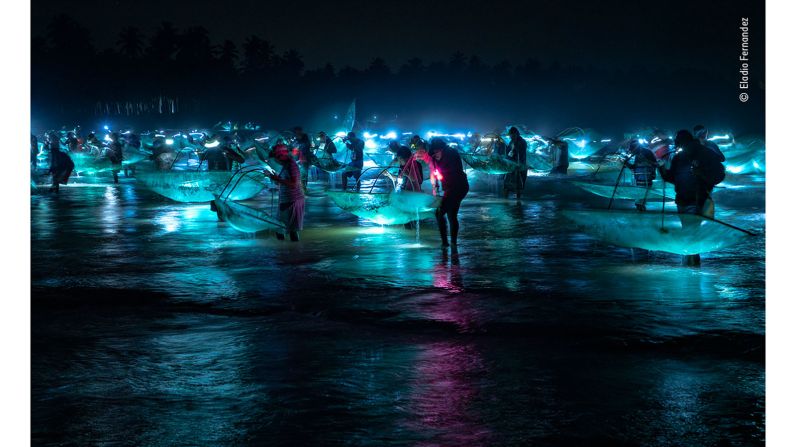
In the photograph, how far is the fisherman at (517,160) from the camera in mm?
21375

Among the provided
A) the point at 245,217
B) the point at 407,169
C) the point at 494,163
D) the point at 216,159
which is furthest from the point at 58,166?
the point at 407,169

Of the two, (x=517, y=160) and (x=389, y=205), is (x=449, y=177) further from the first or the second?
(x=517, y=160)

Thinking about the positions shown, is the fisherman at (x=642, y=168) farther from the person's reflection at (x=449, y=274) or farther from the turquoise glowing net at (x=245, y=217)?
the turquoise glowing net at (x=245, y=217)

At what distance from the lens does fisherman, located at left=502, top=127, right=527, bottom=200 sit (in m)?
21.4

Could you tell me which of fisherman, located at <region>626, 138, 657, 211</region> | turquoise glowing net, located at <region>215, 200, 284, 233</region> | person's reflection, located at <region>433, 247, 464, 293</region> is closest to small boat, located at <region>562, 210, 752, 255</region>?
person's reflection, located at <region>433, 247, 464, 293</region>

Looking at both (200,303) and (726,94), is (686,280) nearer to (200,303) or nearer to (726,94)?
(200,303)

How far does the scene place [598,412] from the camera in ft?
18.3

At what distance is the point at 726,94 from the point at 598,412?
80669mm

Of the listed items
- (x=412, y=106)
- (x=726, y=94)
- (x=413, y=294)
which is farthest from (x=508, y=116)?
(x=413, y=294)

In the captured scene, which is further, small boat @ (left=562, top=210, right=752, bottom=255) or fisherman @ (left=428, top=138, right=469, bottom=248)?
fisherman @ (left=428, top=138, right=469, bottom=248)

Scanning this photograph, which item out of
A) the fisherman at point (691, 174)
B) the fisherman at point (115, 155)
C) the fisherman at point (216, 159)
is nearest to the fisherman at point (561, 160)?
the fisherman at point (216, 159)

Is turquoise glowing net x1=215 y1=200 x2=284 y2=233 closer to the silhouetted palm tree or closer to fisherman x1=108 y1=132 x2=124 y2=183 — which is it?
fisherman x1=108 y1=132 x2=124 y2=183

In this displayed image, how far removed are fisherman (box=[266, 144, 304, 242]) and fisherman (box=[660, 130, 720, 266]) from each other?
524 cm
